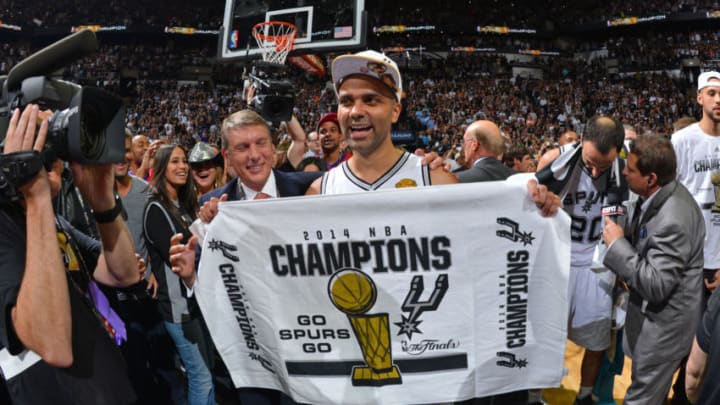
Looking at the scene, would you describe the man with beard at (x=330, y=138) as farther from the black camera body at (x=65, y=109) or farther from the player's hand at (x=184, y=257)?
the black camera body at (x=65, y=109)

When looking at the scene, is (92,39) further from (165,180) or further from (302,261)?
(165,180)

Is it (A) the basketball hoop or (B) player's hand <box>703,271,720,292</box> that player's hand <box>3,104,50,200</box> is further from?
(A) the basketball hoop

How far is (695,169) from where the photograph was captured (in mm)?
4281

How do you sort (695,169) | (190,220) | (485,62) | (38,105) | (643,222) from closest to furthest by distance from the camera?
(38,105)
(643,222)
(190,220)
(695,169)
(485,62)

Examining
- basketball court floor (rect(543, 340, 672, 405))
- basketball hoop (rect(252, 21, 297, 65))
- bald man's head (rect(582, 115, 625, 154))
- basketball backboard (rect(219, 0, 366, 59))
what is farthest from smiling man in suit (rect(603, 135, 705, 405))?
basketball backboard (rect(219, 0, 366, 59))

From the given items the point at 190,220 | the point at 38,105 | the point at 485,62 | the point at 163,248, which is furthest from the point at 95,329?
the point at 485,62

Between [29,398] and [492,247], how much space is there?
63.4 inches

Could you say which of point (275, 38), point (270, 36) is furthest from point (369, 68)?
point (270, 36)

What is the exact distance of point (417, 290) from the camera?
87.7 inches

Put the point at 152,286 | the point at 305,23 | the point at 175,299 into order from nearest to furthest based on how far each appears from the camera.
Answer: the point at 175,299 < the point at 152,286 < the point at 305,23

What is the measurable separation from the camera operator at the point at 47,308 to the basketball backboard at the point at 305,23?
9114 mm

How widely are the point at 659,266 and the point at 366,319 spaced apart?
1756 millimetres

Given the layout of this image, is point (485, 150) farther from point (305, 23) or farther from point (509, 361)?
point (305, 23)

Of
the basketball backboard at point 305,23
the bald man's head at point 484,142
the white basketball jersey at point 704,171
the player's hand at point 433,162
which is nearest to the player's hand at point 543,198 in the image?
the player's hand at point 433,162
